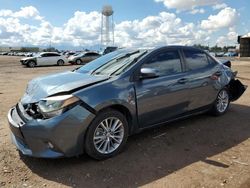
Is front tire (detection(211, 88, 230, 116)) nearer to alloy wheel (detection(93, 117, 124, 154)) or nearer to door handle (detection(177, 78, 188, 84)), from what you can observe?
door handle (detection(177, 78, 188, 84))

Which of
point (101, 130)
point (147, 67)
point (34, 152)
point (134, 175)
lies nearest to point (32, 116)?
point (34, 152)

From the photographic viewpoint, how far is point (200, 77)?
6086 mm

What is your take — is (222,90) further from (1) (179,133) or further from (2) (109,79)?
(2) (109,79)

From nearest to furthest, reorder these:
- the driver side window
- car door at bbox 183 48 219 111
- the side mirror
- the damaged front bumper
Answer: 1. the damaged front bumper
2. the side mirror
3. the driver side window
4. car door at bbox 183 48 219 111

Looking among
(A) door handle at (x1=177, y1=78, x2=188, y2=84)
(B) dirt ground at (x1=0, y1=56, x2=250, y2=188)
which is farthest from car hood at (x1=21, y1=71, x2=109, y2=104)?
(A) door handle at (x1=177, y1=78, x2=188, y2=84)

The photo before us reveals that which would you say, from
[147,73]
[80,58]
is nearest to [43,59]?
[80,58]

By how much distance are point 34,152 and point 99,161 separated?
924 mm

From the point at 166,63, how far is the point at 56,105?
2.28 metres

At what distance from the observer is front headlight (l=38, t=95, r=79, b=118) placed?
409 centimetres

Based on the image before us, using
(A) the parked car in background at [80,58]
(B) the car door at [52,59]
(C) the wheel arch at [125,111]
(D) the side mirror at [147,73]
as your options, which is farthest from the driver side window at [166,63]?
(A) the parked car in background at [80,58]

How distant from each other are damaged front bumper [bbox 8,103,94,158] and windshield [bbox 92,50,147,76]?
3.48 feet

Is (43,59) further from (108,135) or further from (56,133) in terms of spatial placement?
(56,133)

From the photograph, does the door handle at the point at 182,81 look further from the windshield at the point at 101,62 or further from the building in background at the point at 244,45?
the building in background at the point at 244,45

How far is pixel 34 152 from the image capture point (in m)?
4.18
